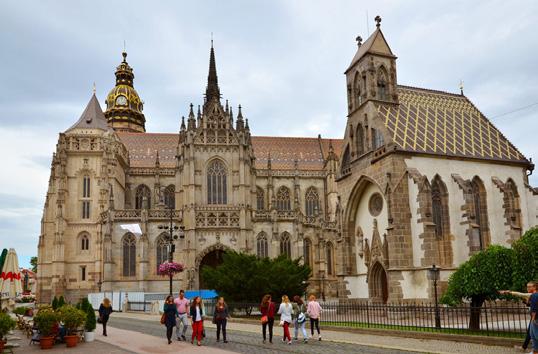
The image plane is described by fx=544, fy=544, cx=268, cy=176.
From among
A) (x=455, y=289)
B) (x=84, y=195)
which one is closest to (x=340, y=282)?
(x=455, y=289)

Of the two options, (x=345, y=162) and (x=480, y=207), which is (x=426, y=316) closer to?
(x=480, y=207)

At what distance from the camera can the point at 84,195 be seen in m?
57.6

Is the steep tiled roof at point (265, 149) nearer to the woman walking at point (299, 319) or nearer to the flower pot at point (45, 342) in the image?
the woman walking at point (299, 319)

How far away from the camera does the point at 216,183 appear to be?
53312 millimetres

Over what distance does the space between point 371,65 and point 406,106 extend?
3446mm

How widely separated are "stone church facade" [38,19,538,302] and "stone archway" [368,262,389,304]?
7 centimetres

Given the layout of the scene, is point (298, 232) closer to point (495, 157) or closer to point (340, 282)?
point (340, 282)

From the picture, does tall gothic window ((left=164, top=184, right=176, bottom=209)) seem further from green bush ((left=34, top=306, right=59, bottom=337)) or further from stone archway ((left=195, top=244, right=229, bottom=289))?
green bush ((left=34, top=306, right=59, bottom=337))

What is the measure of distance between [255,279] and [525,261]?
16.3 metres

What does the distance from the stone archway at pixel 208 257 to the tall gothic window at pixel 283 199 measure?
14489mm

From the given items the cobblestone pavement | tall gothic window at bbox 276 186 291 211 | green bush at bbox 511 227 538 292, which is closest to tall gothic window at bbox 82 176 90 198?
tall gothic window at bbox 276 186 291 211

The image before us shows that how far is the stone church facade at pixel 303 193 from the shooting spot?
3045cm

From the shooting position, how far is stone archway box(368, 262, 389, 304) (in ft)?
105

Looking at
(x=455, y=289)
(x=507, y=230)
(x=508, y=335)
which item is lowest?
(x=508, y=335)
